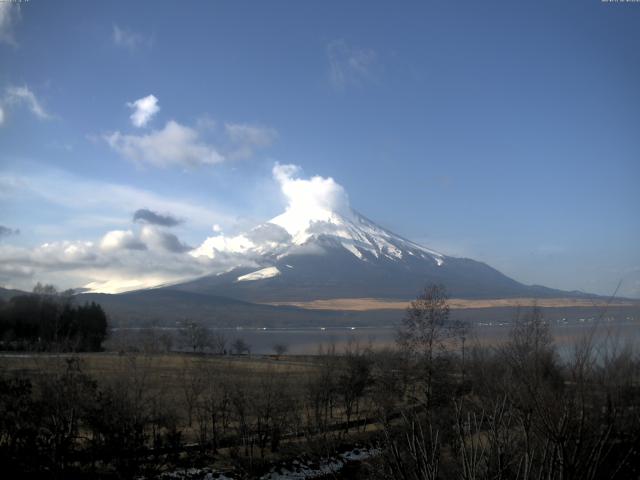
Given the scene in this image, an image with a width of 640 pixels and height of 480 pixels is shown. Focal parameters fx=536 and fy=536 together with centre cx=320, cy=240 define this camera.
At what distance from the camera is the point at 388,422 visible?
290 inches

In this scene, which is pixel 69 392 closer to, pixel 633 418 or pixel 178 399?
pixel 633 418

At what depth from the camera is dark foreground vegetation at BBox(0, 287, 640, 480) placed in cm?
414

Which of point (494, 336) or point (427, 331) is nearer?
point (427, 331)

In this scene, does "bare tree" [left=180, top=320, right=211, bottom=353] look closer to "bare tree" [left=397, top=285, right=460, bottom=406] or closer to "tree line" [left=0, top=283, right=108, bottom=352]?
"tree line" [left=0, top=283, right=108, bottom=352]

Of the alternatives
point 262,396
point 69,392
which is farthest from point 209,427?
point 69,392

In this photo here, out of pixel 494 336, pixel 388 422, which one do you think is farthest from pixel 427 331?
pixel 388 422

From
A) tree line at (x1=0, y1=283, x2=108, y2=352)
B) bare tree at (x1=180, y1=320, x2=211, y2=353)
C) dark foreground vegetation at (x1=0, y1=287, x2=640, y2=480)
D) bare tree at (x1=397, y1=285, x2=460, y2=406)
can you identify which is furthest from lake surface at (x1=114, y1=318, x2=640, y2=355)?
bare tree at (x1=180, y1=320, x2=211, y2=353)

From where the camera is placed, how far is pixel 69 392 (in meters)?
11.1

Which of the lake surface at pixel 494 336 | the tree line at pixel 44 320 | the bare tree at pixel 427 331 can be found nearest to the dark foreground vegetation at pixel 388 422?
the bare tree at pixel 427 331

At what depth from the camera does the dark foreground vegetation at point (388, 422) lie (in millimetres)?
4137

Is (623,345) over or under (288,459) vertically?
over

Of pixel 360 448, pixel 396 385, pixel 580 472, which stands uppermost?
pixel 580 472

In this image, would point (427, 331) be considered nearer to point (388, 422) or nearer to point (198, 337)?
point (388, 422)

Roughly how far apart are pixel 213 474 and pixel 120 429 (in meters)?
3.02
